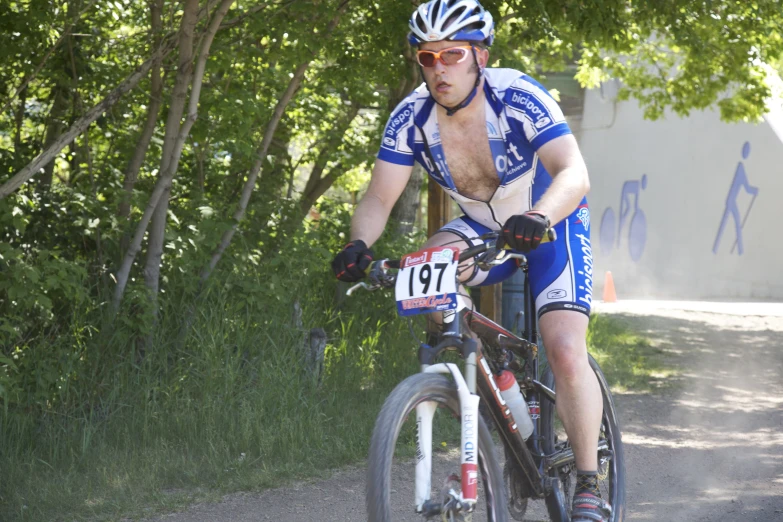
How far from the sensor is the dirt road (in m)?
4.74

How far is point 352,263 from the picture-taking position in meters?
3.29

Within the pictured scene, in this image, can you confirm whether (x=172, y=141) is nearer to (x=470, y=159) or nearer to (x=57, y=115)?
(x=57, y=115)

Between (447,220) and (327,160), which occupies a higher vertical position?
(327,160)

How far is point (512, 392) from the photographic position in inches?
145

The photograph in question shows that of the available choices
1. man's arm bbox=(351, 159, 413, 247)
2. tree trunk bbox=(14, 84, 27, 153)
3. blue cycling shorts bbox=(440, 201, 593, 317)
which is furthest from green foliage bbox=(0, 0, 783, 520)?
blue cycling shorts bbox=(440, 201, 593, 317)

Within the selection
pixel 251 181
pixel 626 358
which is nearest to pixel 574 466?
pixel 251 181

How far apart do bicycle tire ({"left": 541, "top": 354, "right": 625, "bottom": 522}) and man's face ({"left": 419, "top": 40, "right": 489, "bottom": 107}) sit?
1.17 m

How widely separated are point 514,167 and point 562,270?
456 millimetres

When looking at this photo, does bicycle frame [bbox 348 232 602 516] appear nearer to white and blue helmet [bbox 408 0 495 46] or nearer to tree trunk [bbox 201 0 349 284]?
white and blue helmet [bbox 408 0 495 46]

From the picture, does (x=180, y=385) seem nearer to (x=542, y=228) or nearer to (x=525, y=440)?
(x=525, y=440)

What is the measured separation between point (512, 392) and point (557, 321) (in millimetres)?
336

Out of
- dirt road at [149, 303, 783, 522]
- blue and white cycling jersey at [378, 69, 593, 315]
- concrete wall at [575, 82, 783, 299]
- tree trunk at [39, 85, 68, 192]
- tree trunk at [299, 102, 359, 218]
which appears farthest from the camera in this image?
concrete wall at [575, 82, 783, 299]

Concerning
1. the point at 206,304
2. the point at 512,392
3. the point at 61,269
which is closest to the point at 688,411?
the point at 206,304

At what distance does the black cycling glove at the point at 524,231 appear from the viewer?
2.93 meters
